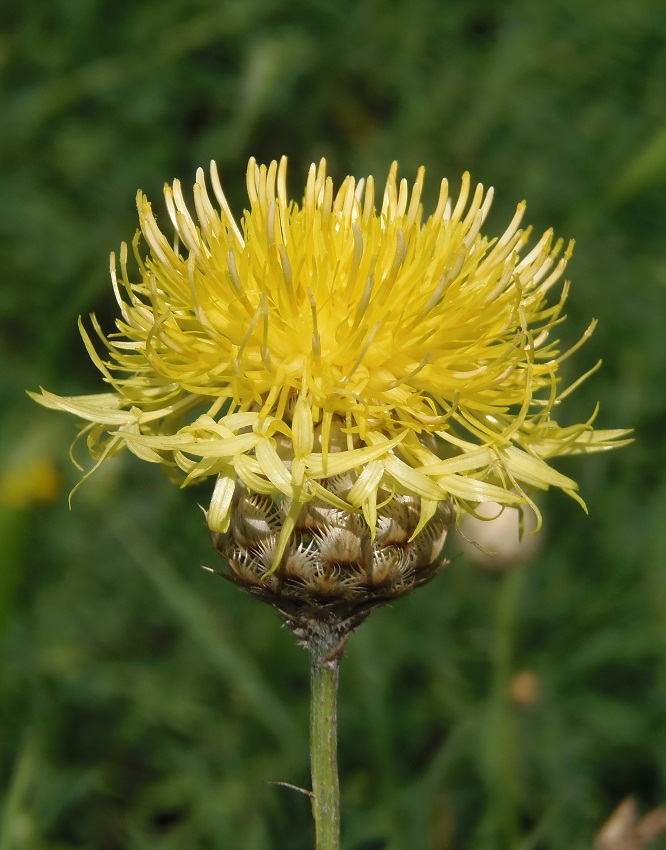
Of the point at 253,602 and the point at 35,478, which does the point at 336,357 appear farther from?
the point at 35,478

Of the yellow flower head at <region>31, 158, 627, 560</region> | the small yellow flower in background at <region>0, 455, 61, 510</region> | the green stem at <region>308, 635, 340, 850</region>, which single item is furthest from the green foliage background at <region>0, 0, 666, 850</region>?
the yellow flower head at <region>31, 158, 627, 560</region>

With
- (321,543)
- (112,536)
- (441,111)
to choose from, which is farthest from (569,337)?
(321,543)

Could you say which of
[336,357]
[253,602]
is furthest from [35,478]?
[336,357]

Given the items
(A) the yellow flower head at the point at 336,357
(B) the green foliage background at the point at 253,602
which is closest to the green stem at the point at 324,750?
(A) the yellow flower head at the point at 336,357

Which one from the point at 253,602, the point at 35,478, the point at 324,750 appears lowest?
the point at 324,750

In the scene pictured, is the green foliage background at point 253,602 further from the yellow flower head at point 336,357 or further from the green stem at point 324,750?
the yellow flower head at point 336,357

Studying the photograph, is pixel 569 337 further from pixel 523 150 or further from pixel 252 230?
pixel 252 230

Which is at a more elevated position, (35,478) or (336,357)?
(336,357)
